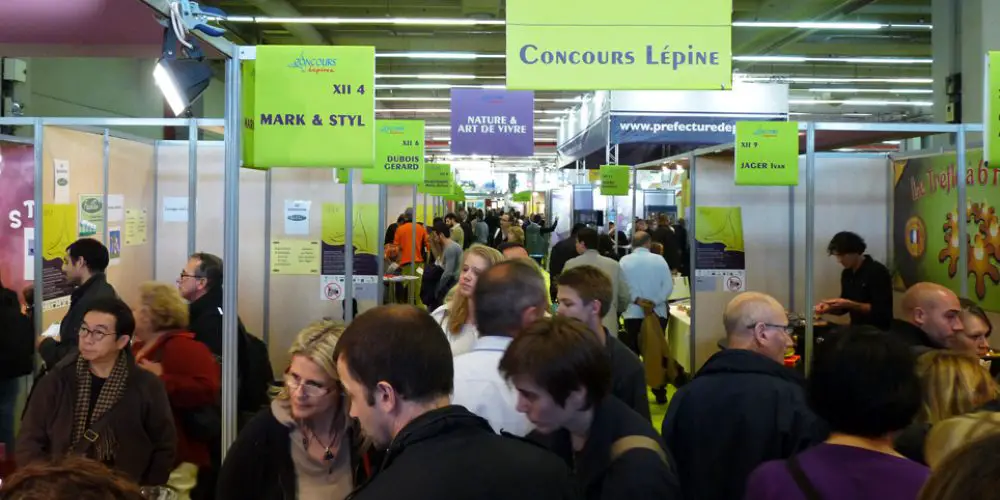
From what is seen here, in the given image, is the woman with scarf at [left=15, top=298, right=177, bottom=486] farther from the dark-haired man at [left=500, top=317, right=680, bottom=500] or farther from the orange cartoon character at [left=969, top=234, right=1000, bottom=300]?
the orange cartoon character at [left=969, top=234, right=1000, bottom=300]

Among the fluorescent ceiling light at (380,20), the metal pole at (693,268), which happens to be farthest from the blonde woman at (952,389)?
the fluorescent ceiling light at (380,20)

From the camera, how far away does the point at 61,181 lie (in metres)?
4.76

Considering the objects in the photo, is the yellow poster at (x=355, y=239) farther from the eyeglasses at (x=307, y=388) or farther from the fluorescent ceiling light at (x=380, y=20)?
the fluorescent ceiling light at (x=380, y=20)

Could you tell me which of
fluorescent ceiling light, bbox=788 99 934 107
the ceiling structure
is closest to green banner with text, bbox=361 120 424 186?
the ceiling structure

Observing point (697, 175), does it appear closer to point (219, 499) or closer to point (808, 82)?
point (219, 499)

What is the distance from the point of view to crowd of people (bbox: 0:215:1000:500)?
1.38 m

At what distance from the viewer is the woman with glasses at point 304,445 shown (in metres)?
2.07

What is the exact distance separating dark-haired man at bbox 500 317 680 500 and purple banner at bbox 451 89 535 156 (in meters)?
9.22

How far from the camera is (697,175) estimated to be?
19.3ft

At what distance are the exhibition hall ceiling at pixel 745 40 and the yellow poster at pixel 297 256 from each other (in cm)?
381

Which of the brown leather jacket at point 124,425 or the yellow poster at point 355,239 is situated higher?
the yellow poster at point 355,239

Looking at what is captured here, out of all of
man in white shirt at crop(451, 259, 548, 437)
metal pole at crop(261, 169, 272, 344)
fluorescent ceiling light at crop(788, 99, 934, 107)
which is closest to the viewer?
man in white shirt at crop(451, 259, 548, 437)

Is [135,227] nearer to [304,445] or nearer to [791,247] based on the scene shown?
[304,445]

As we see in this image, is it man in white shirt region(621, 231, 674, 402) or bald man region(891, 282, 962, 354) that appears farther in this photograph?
man in white shirt region(621, 231, 674, 402)
